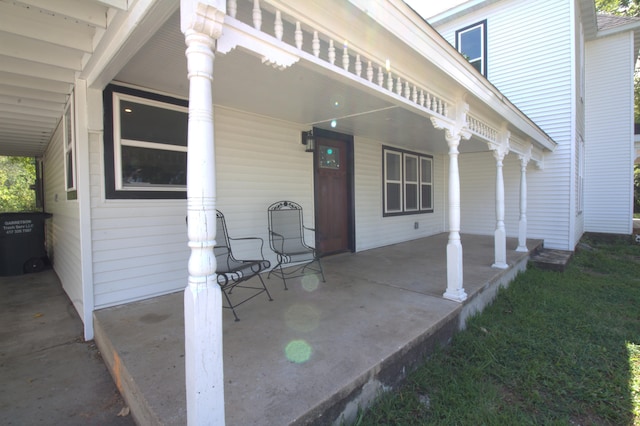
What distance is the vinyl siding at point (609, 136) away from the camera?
8180 millimetres

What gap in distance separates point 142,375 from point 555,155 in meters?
8.30

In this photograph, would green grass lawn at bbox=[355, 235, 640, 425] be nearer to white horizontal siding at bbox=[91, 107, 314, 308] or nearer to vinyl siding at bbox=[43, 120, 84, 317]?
white horizontal siding at bbox=[91, 107, 314, 308]

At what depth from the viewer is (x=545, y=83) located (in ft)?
22.7

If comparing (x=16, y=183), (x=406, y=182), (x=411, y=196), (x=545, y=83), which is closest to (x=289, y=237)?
(x=406, y=182)

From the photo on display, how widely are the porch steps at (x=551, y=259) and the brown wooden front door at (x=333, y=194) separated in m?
3.45

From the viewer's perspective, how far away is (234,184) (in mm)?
3855

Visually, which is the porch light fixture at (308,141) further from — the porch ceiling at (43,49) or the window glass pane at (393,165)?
the porch ceiling at (43,49)

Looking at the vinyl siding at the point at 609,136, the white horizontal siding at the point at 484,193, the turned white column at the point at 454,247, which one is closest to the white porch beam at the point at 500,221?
the turned white column at the point at 454,247

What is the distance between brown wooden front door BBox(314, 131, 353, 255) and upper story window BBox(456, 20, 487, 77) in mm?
4928

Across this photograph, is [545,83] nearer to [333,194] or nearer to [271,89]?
[333,194]

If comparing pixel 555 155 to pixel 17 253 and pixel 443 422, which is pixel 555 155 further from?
pixel 17 253

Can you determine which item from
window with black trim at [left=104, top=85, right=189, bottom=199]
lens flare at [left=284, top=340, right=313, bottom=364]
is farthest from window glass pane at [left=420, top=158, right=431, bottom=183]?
lens flare at [left=284, top=340, right=313, bottom=364]

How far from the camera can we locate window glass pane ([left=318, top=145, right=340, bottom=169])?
5.12 metres

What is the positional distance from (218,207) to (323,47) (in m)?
2.18
